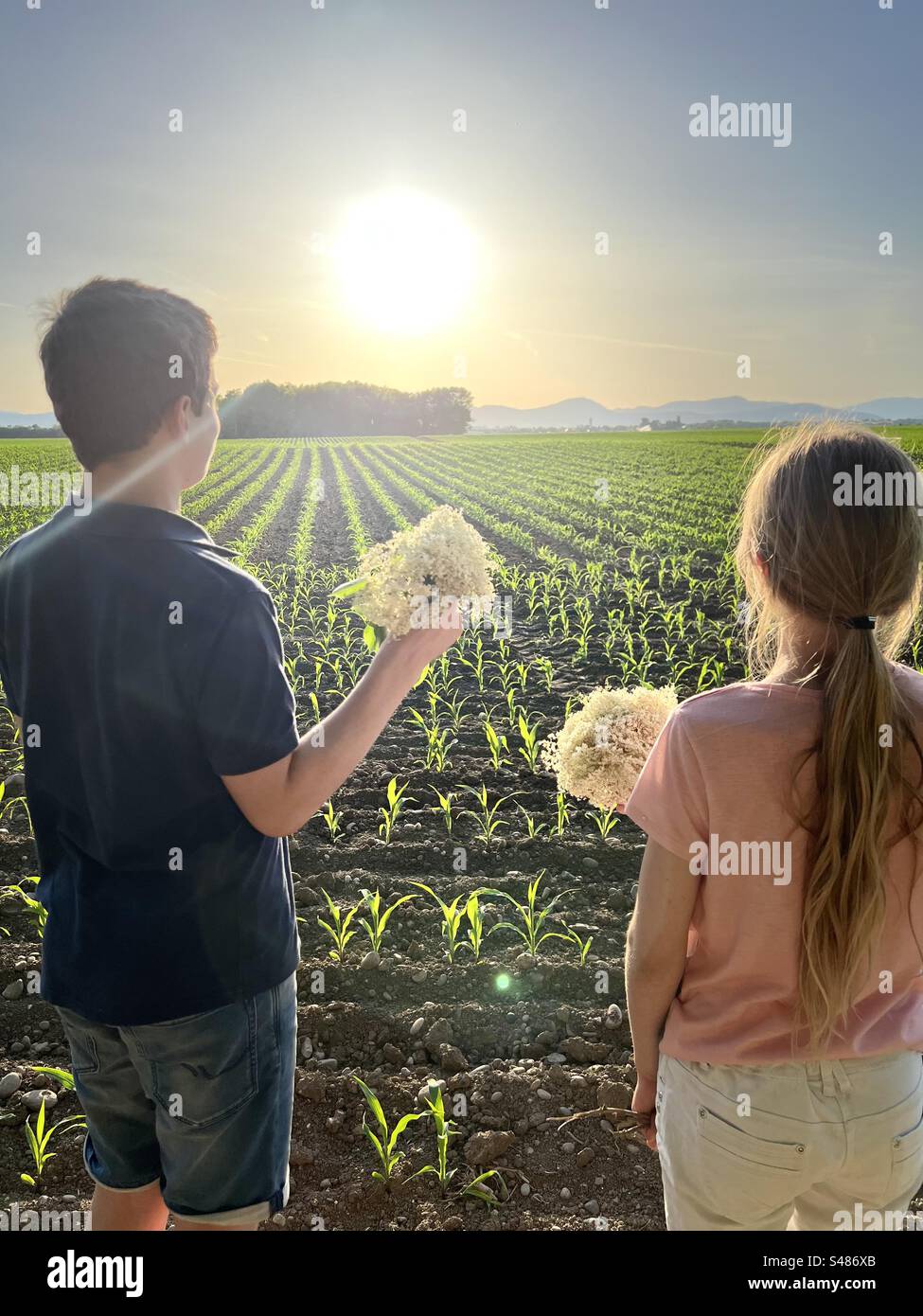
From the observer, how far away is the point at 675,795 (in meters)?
1.46

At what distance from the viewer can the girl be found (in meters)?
1.41

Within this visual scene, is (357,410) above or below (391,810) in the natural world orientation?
above

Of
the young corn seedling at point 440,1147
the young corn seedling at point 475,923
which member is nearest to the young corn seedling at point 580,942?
the young corn seedling at point 475,923

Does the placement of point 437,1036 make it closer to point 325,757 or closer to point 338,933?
point 338,933

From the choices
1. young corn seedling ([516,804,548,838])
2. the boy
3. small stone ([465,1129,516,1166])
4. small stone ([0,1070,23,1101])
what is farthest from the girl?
young corn seedling ([516,804,548,838])

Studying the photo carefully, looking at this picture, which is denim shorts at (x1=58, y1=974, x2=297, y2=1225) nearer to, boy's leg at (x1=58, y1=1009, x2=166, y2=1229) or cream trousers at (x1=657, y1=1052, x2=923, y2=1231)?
boy's leg at (x1=58, y1=1009, x2=166, y2=1229)

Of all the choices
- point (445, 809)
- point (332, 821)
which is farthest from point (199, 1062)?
point (445, 809)

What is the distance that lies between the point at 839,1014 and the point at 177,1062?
109 centimetres

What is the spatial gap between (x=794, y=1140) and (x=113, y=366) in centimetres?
162

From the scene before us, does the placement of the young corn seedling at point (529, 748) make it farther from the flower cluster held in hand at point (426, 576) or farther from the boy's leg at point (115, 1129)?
the boy's leg at point (115, 1129)

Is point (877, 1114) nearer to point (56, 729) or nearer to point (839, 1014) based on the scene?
point (839, 1014)

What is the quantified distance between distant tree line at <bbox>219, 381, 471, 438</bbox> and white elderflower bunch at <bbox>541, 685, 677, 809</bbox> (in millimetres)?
69642

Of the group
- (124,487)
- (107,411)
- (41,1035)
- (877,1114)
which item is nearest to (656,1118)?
(877,1114)

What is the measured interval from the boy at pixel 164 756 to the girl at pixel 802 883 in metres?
0.52
